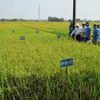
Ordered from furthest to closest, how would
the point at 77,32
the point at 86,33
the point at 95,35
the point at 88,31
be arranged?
the point at 77,32, the point at 86,33, the point at 88,31, the point at 95,35

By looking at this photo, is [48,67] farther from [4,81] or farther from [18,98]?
[18,98]

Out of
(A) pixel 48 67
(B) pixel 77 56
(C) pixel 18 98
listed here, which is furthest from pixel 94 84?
(B) pixel 77 56

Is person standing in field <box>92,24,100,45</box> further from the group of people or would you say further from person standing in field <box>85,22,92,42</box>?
person standing in field <box>85,22,92,42</box>

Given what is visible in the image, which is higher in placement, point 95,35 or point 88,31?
point 88,31

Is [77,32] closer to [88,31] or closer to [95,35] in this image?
[88,31]

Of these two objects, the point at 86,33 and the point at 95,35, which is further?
the point at 86,33

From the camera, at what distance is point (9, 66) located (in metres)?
6.98

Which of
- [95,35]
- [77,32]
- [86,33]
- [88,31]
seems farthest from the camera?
[77,32]

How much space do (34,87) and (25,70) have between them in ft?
6.15

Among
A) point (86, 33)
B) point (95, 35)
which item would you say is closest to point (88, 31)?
point (86, 33)

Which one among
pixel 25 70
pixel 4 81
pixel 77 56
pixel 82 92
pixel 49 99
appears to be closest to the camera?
pixel 49 99

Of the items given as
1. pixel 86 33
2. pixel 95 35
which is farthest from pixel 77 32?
pixel 95 35

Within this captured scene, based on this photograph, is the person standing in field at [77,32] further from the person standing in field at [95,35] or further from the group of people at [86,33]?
the person standing in field at [95,35]

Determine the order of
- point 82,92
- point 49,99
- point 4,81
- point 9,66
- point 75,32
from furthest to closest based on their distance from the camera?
point 75,32 → point 9,66 → point 4,81 → point 82,92 → point 49,99
